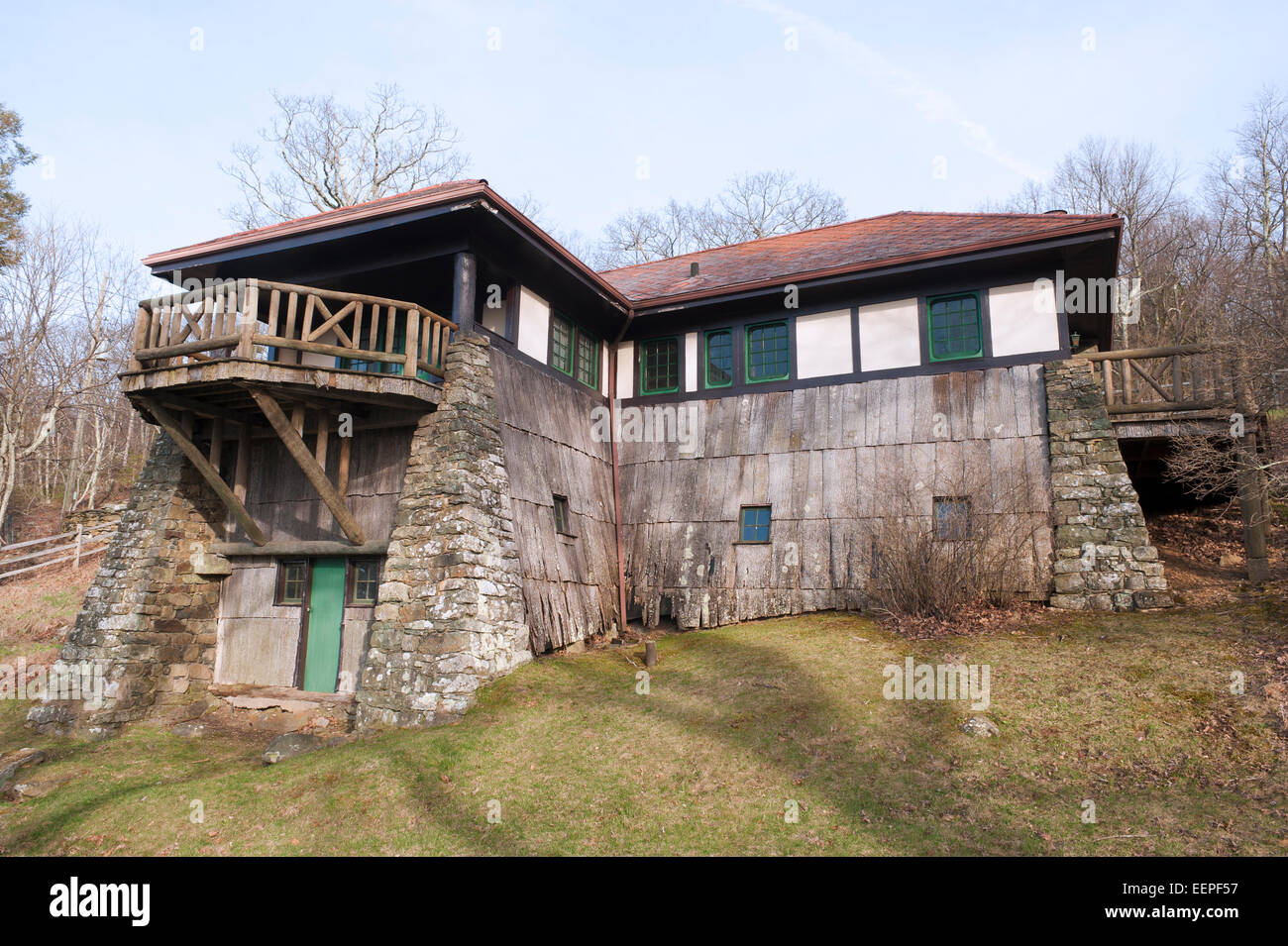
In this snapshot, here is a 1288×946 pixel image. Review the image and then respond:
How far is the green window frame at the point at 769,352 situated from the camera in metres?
13.8

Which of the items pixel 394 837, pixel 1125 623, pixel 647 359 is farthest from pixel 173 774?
pixel 1125 623

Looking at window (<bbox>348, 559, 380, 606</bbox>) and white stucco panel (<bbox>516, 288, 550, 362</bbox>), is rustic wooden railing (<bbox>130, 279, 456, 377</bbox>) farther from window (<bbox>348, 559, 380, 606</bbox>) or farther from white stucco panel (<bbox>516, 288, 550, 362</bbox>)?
window (<bbox>348, 559, 380, 606</bbox>)

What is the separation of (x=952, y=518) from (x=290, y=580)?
989 centimetres

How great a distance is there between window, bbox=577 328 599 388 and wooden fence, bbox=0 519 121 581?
532 inches

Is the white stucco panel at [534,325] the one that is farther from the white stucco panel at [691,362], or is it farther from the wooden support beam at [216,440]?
the wooden support beam at [216,440]

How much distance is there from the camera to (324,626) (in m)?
11.0

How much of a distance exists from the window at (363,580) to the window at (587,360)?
5.20 meters

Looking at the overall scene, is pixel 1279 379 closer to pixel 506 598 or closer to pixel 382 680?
pixel 506 598

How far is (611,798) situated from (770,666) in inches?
135

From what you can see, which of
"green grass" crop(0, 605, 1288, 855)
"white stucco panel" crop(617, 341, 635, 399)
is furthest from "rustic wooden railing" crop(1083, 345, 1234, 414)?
"white stucco panel" crop(617, 341, 635, 399)

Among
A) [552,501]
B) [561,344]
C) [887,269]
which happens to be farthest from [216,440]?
[887,269]

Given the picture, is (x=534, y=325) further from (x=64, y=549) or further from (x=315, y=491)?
(x=64, y=549)

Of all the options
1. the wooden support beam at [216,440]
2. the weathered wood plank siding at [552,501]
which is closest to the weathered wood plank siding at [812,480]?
the weathered wood plank siding at [552,501]
